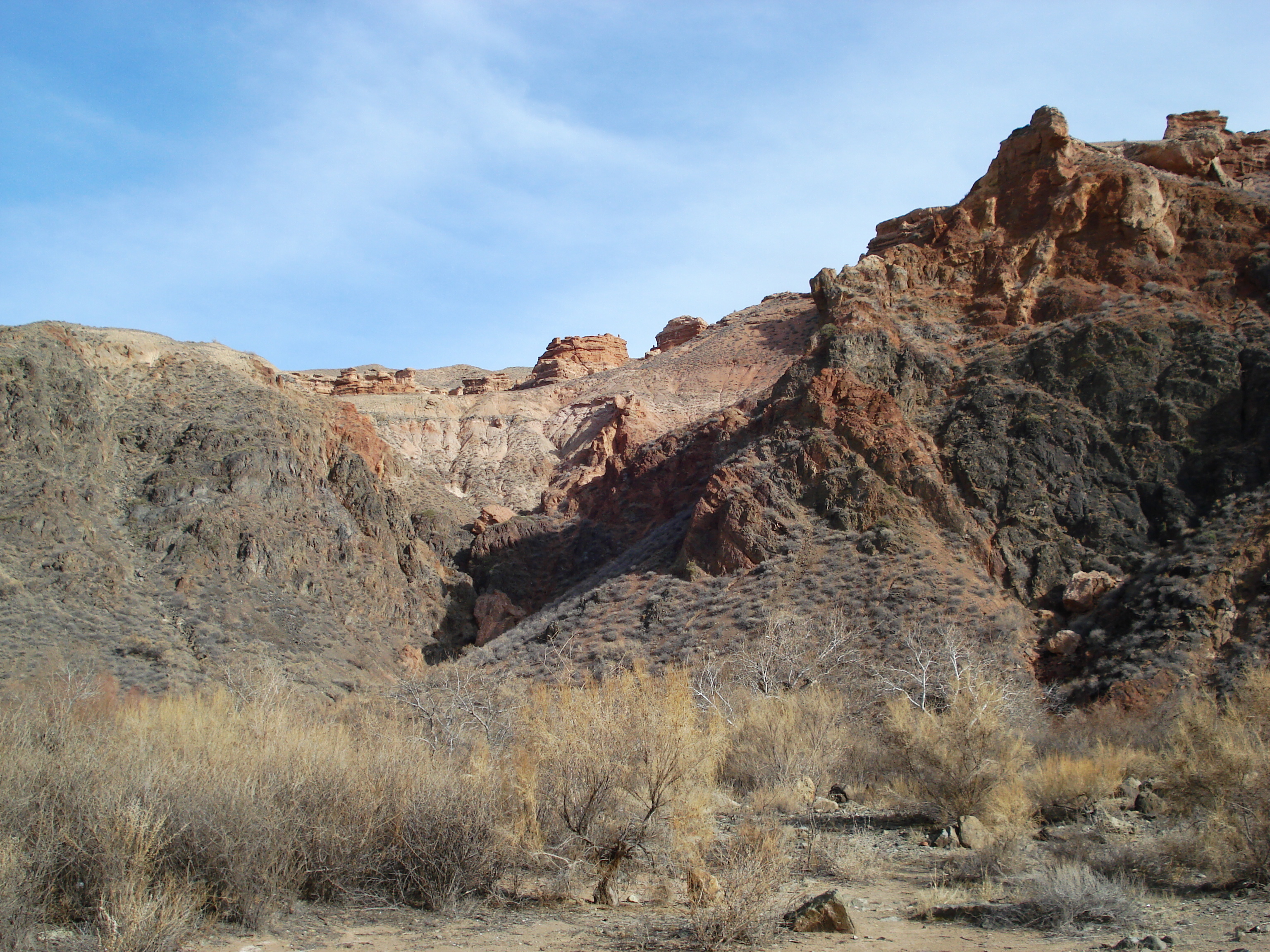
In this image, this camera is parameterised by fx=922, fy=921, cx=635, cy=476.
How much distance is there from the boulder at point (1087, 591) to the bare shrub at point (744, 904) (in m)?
21.6

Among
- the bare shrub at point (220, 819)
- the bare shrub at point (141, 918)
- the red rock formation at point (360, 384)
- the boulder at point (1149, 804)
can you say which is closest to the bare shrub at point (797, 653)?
the boulder at point (1149, 804)

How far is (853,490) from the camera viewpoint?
31.3 metres

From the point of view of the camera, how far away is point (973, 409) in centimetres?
3350

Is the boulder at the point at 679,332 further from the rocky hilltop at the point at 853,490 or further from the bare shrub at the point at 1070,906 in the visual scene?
the bare shrub at the point at 1070,906

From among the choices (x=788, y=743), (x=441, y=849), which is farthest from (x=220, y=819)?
(x=788, y=743)

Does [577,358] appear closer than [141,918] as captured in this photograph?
No

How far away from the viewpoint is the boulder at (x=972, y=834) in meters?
12.7

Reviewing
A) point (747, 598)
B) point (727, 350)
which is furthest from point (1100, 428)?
point (727, 350)

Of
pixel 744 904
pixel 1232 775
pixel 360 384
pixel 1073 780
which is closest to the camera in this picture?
pixel 744 904

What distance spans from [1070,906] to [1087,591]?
20419 mm

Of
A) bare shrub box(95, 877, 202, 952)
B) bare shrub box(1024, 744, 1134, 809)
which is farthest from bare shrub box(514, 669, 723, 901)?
bare shrub box(1024, 744, 1134, 809)

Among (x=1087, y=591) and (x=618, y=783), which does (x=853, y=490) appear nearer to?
(x=1087, y=591)

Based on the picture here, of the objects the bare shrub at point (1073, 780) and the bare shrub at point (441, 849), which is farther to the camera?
the bare shrub at point (1073, 780)

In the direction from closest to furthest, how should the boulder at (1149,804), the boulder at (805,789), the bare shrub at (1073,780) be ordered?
the boulder at (1149,804) → the bare shrub at (1073,780) → the boulder at (805,789)
